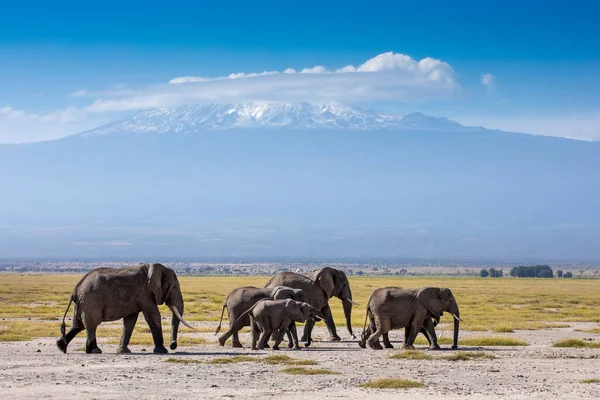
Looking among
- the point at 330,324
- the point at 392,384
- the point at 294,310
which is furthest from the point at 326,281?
the point at 392,384

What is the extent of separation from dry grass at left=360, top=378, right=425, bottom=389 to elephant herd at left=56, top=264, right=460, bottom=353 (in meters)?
7.46

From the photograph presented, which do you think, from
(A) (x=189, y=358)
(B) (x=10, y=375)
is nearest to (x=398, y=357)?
(A) (x=189, y=358)

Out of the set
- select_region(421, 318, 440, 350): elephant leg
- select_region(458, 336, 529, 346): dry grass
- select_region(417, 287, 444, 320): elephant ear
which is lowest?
select_region(458, 336, 529, 346): dry grass

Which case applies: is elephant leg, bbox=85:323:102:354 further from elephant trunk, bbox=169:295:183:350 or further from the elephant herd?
elephant trunk, bbox=169:295:183:350

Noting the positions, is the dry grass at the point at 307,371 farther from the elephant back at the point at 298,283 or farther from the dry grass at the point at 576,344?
the dry grass at the point at 576,344

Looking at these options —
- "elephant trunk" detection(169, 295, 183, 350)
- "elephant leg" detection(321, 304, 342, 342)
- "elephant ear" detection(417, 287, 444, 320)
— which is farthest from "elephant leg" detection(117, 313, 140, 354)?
"elephant ear" detection(417, 287, 444, 320)

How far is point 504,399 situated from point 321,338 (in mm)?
16603

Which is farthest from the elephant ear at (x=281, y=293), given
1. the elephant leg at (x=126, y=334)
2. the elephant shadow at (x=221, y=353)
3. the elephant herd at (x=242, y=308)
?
the elephant leg at (x=126, y=334)

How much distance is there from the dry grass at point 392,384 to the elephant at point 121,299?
8059 mm

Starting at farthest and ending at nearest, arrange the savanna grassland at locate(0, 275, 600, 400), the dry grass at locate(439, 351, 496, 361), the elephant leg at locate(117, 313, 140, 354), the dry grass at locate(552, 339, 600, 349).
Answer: the dry grass at locate(552, 339, 600, 349), the elephant leg at locate(117, 313, 140, 354), the dry grass at locate(439, 351, 496, 361), the savanna grassland at locate(0, 275, 600, 400)

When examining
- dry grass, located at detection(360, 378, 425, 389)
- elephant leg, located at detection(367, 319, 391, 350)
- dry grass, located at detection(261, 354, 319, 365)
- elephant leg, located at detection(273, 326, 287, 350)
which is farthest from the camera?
elephant leg, located at detection(367, 319, 391, 350)

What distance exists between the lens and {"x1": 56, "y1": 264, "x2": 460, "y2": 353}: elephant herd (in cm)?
2888

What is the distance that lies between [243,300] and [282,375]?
790 centimetres

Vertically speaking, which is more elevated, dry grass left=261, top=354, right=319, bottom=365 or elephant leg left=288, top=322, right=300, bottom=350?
elephant leg left=288, top=322, right=300, bottom=350
